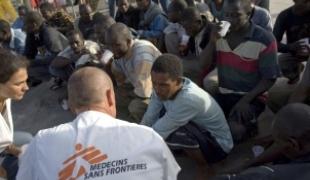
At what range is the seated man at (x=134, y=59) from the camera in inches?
154

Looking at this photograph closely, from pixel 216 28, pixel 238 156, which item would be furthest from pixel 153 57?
pixel 238 156

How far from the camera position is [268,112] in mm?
4242

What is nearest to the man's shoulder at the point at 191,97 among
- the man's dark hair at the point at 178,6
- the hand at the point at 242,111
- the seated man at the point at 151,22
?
the hand at the point at 242,111

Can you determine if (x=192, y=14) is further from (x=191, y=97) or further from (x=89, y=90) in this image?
(x=89, y=90)

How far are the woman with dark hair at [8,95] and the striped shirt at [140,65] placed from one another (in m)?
1.03

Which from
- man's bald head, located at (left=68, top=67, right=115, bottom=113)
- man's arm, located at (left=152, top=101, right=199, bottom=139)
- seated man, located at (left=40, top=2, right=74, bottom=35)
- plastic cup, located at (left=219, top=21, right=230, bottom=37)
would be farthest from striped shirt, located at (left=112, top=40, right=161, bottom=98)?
seated man, located at (left=40, top=2, right=74, bottom=35)

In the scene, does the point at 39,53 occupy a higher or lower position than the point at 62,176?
lower

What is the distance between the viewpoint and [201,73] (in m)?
4.14

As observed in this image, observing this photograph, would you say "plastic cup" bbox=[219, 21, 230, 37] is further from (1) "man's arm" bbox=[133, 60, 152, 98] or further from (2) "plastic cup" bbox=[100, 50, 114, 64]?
(2) "plastic cup" bbox=[100, 50, 114, 64]

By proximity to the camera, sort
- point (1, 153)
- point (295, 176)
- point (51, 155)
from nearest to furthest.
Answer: point (295, 176) < point (51, 155) < point (1, 153)

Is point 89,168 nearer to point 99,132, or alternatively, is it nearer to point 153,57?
point 99,132

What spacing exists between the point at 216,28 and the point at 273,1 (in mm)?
5001

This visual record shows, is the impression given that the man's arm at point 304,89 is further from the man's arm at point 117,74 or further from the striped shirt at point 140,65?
the man's arm at point 117,74

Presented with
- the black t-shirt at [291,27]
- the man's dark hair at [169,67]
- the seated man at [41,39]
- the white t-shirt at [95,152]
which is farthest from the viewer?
the seated man at [41,39]
